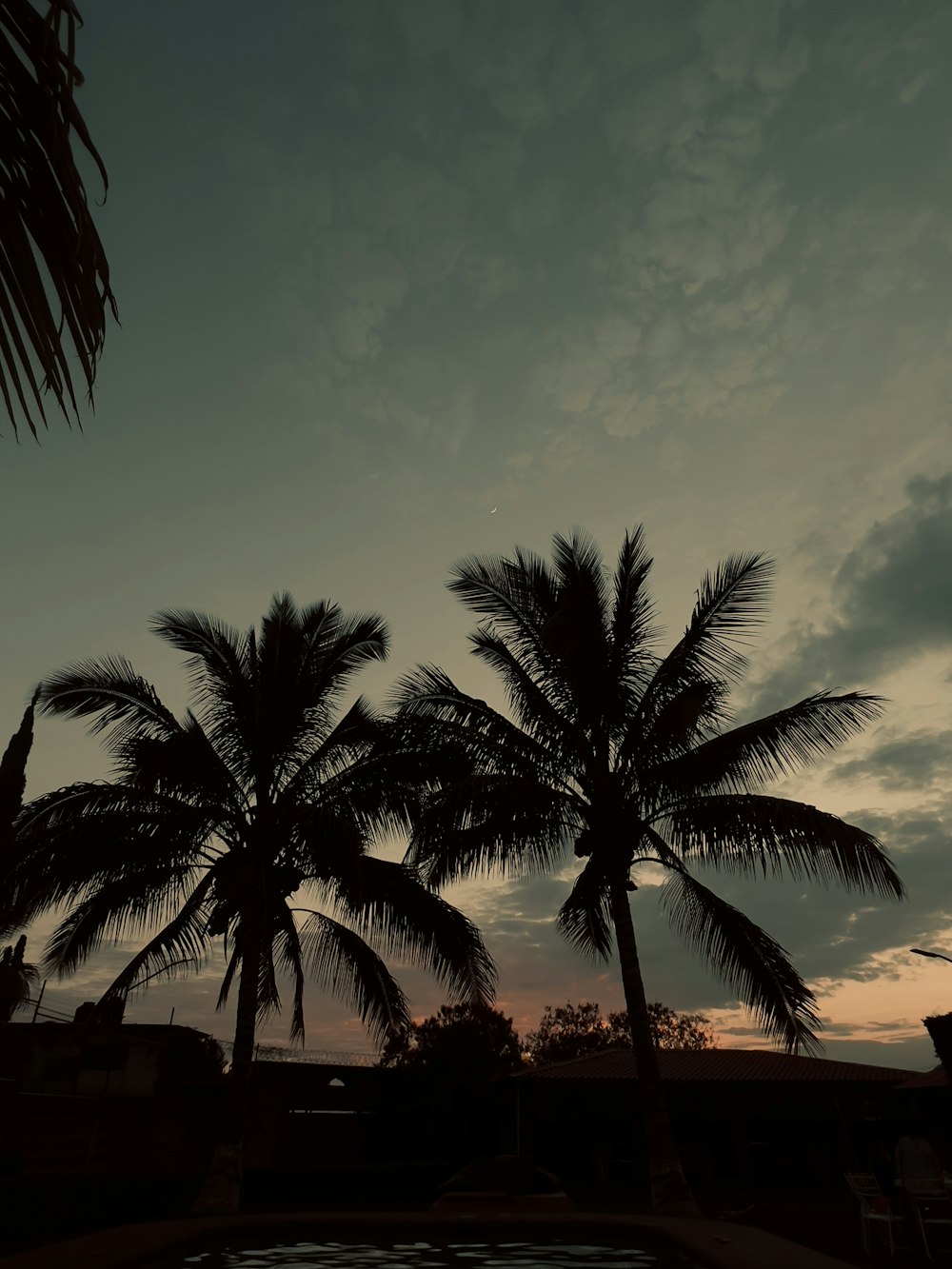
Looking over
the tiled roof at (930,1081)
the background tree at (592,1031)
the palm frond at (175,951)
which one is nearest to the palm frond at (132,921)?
the palm frond at (175,951)

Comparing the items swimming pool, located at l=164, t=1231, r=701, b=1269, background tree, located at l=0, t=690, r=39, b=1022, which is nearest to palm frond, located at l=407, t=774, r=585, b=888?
swimming pool, located at l=164, t=1231, r=701, b=1269

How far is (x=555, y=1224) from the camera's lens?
442 inches

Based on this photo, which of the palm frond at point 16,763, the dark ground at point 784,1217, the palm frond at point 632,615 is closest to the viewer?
the dark ground at point 784,1217

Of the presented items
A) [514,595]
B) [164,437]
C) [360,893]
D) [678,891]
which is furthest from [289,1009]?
[164,437]

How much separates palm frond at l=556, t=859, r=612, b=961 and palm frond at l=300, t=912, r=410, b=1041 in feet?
10.2

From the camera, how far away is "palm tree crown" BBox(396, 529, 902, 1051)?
43.1ft

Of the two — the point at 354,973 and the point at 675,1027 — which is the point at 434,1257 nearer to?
the point at 354,973

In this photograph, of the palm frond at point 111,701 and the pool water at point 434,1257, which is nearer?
the pool water at point 434,1257

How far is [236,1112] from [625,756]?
7.83m

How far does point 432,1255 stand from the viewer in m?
9.95

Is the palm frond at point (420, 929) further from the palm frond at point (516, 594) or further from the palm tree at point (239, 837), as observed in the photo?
the palm frond at point (516, 594)

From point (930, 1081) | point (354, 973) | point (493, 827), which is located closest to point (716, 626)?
point (493, 827)

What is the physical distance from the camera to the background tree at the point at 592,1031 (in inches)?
2315

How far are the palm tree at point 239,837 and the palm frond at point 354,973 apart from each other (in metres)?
0.02
